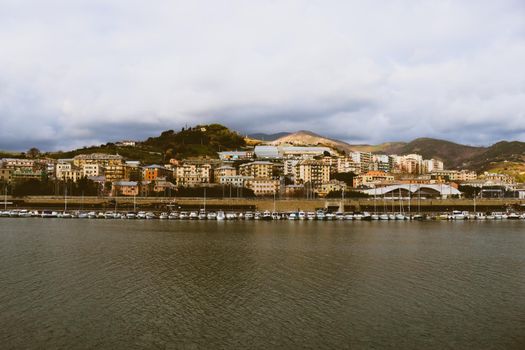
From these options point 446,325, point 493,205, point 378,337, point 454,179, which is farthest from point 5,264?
point 454,179

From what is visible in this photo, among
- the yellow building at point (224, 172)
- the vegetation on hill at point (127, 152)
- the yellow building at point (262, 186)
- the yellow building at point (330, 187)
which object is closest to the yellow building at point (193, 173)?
the yellow building at point (224, 172)

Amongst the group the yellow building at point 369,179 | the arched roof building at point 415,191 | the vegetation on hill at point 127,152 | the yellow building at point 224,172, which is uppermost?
the vegetation on hill at point 127,152

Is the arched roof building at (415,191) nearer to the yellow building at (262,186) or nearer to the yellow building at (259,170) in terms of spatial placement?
the yellow building at (262,186)

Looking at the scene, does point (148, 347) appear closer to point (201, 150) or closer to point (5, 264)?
point (5, 264)

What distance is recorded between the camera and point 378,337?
711 inches

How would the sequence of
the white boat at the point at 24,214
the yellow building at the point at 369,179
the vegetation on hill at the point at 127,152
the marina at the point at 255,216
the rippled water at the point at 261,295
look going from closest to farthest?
the rippled water at the point at 261,295
the marina at the point at 255,216
the white boat at the point at 24,214
the yellow building at the point at 369,179
the vegetation on hill at the point at 127,152

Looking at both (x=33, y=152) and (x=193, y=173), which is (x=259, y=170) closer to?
(x=193, y=173)

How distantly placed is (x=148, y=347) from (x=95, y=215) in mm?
69796

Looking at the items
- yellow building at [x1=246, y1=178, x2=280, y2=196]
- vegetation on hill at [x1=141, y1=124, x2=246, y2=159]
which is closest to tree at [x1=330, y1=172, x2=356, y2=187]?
yellow building at [x1=246, y1=178, x2=280, y2=196]

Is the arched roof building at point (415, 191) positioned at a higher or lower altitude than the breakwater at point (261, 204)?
higher

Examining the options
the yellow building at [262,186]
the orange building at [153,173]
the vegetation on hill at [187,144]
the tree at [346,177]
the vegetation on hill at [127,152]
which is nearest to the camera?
the yellow building at [262,186]

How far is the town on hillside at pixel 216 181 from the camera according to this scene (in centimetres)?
11106

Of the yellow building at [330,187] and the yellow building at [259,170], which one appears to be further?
the yellow building at [259,170]

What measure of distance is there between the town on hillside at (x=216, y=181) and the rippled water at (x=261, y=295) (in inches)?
2495
